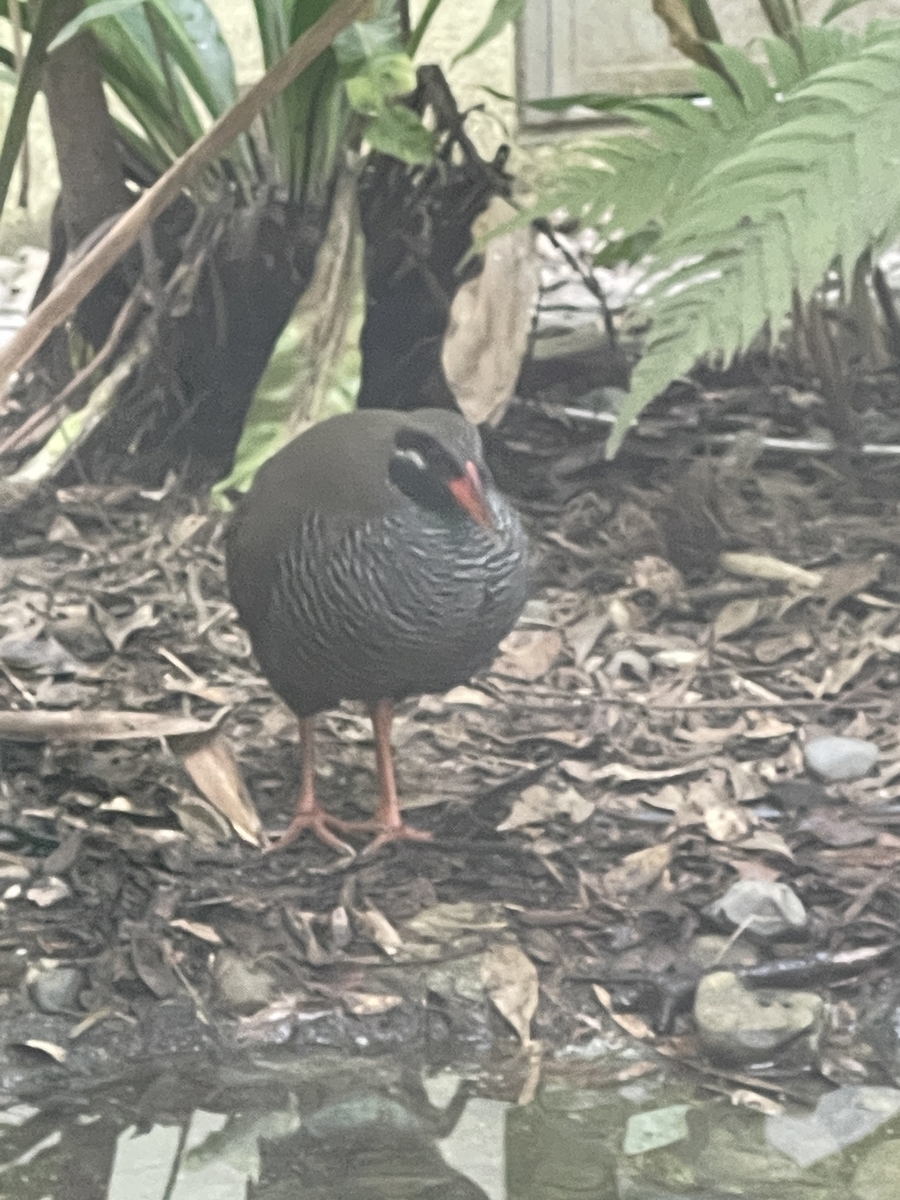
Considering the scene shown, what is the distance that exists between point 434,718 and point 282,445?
237mm

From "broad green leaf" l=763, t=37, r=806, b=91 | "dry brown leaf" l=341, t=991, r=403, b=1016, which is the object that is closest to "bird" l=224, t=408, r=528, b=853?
Answer: "dry brown leaf" l=341, t=991, r=403, b=1016

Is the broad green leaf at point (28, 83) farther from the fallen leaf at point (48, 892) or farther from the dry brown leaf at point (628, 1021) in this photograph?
the dry brown leaf at point (628, 1021)

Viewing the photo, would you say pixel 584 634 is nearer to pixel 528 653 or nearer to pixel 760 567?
pixel 528 653

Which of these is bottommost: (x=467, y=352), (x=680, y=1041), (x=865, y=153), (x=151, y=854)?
(x=680, y=1041)

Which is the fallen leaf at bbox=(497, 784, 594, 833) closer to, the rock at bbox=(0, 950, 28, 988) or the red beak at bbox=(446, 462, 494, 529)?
the red beak at bbox=(446, 462, 494, 529)

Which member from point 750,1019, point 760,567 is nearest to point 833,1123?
point 750,1019

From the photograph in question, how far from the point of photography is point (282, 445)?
1079 mm

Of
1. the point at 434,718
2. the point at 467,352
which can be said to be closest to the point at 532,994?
the point at 434,718

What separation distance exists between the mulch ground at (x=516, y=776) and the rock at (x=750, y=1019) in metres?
0.02

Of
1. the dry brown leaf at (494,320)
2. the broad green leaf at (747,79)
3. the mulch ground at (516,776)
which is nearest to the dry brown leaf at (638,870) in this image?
the mulch ground at (516,776)

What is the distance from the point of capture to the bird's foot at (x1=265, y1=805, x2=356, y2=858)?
1070 mm

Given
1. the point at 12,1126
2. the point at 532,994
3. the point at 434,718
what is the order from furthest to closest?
the point at 434,718, the point at 532,994, the point at 12,1126

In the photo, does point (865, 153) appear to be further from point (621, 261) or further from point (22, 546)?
point (22, 546)

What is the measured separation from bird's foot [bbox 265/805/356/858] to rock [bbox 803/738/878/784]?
36cm
